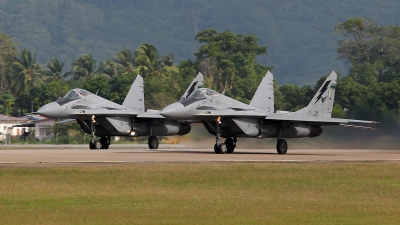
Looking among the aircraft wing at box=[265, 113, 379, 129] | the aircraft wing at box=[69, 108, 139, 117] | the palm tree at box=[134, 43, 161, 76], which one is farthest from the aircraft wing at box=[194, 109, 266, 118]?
the palm tree at box=[134, 43, 161, 76]

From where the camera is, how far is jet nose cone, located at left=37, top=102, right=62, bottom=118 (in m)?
40.7

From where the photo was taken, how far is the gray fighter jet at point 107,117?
41344 mm

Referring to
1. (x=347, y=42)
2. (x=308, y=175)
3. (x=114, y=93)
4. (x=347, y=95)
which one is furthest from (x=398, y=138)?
(x=347, y=42)

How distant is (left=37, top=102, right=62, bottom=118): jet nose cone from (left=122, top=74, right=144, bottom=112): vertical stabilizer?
571 centimetres

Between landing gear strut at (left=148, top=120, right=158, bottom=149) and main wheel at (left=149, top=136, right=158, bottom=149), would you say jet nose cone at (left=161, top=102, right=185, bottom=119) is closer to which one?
landing gear strut at (left=148, top=120, right=158, bottom=149)

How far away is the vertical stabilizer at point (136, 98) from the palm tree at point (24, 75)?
85534 mm

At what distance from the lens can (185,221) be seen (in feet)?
50.6

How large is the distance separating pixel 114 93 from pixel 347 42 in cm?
4773

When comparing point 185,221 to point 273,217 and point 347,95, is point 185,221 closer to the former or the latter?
point 273,217

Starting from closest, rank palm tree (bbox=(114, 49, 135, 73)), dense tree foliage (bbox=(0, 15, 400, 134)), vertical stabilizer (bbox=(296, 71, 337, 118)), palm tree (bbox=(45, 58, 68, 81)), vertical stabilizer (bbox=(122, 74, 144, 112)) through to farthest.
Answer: vertical stabilizer (bbox=(296, 71, 337, 118))
vertical stabilizer (bbox=(122, 74, 144, 112))
dense tree foliage (bbox=(0, 15, 400, 134))
palm tree (bbox=(45, 58, 68, 81))
palm tree (bbox=(114, 49, 135, 73))

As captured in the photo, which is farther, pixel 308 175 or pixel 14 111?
pixel 14 111

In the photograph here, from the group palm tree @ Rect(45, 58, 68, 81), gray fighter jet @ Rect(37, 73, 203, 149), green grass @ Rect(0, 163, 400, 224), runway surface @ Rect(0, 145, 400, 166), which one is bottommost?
runway surface @ Rect(0, 145, 400, 166)

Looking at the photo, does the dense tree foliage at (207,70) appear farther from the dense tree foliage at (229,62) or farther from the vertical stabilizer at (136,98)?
the vertical stabilizer at (136,98)

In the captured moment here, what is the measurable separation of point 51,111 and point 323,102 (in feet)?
43.4
